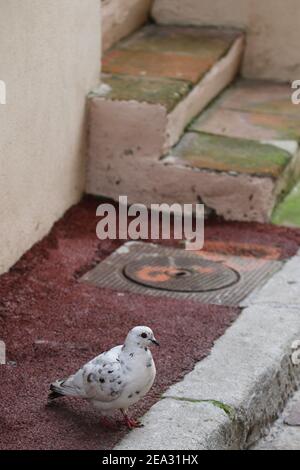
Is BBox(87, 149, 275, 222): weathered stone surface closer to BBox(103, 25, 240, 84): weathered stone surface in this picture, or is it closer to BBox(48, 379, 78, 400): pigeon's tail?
BBox(103, 25, 240, 84): weathered stone surface

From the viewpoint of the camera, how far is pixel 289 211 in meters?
7.12

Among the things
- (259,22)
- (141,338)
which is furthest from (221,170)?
(141,338)

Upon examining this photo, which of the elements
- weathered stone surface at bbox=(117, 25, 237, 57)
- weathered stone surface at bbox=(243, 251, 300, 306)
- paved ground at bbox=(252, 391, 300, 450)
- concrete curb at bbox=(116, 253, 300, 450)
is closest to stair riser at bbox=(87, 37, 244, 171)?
weathered stone surface at bbox=(117, 25, 237, 57)

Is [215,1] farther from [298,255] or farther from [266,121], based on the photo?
[298,255]

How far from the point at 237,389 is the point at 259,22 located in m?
4.31

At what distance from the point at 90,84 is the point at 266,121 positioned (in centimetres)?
130

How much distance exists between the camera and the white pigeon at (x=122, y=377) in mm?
4367

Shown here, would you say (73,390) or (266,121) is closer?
(73,390)

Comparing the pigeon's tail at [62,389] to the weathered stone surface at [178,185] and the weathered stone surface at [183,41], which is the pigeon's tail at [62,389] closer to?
the weathered stone surface at [178,185]

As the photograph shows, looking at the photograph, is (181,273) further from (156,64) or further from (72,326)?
(156,64)

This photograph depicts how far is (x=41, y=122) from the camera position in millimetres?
6258

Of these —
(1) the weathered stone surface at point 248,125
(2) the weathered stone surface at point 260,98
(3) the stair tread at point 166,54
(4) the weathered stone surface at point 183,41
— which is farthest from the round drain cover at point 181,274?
(4) the weathered stone surface at point 183,41

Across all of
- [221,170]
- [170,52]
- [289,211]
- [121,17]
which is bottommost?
[289,211]
